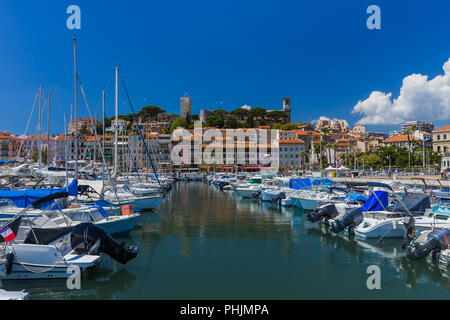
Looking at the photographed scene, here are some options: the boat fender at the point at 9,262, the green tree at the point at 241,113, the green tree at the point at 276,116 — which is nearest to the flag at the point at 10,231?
the boat fender at the point at 9,262

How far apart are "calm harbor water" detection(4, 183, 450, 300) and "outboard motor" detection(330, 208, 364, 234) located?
72 cm

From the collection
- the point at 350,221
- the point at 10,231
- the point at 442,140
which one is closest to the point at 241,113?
the point at 442,140

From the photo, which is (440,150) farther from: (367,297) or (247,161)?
(367,297)

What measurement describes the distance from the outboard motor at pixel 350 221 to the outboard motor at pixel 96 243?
12.1 m

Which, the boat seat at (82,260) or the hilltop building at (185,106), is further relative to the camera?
the hilltop building at (185,106)

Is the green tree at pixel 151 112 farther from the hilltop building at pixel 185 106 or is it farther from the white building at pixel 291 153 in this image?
the white building at pixel 291 153

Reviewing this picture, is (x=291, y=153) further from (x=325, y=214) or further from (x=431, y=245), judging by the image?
(x=431, y=245)

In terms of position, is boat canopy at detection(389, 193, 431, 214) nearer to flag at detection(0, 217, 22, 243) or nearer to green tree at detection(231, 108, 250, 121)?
flag at detection(0, 217, 22, 243)

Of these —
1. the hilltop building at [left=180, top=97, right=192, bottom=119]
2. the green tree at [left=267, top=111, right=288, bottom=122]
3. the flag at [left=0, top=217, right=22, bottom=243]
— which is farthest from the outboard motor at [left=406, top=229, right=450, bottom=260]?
the hilltop building at [left=180, top=97, right=192, bottom=119]

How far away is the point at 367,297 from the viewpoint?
10836mm

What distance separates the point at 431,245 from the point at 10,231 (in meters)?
16.5

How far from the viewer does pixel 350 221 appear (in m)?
19.6

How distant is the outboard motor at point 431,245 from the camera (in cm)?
1371
